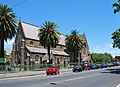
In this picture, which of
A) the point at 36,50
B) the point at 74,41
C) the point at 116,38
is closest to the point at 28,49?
the point at 36,50

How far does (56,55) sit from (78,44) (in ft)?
28.4

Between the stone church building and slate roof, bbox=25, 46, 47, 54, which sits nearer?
the stone church building

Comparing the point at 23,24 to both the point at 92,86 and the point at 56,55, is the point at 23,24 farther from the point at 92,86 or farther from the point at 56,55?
the point at 92,86

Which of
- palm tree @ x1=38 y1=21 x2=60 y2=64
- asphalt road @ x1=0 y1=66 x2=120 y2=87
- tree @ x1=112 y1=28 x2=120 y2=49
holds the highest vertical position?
palm tree @ x1=38 y1=21 x2=60 y2=64

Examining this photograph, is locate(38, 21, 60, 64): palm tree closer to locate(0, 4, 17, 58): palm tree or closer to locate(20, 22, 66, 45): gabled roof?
locate(20, 22, 66, 45): gabled roof

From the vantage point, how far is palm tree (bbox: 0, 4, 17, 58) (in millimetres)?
55969

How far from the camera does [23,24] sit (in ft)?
280

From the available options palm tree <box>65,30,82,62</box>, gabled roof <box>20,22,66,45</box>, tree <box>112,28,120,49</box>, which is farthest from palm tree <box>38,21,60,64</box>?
palm tree <box>65,30,82,62</box>

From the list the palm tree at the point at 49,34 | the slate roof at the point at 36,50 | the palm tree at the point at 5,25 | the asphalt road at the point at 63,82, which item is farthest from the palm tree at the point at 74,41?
the asphalt road at the point at 63,82

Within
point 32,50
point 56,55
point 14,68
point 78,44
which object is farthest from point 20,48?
point 14,68

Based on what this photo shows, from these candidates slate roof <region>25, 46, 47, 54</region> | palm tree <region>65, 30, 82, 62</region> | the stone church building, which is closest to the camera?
the stone church building

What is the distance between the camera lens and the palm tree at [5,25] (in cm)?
5597

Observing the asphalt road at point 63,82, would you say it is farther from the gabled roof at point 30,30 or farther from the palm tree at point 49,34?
the gabled roof at point 30,30

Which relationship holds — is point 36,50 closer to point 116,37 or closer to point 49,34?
point 49,34
